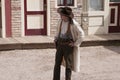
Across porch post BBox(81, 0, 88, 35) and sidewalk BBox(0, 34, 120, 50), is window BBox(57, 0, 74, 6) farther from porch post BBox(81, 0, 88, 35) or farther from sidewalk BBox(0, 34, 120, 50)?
sidewalk BBox(0, 34, 120, 50)

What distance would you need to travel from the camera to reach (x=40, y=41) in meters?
12.2

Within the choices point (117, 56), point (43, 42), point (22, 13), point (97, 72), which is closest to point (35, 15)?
point (22, 13)

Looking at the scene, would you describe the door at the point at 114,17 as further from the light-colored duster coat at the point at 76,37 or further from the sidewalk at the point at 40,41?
the light-colored duster coat at the point at 76,37

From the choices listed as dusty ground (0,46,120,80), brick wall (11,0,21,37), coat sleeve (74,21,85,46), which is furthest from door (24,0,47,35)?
coat sleeve (74,21,85,46)

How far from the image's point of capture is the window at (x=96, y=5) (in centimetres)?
1388

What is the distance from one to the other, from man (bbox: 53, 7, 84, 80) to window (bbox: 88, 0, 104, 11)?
6.56m

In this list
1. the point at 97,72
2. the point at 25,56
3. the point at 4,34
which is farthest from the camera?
the point at 4,34

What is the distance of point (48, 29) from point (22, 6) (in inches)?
49.3

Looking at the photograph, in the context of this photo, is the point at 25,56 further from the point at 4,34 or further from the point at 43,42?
the point at 4,34

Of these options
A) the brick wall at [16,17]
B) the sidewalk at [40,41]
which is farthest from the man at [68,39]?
the brick wall at [16,17]

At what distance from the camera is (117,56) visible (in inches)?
438

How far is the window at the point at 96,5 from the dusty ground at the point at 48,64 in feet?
6.55

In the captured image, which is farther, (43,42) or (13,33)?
(13,33)

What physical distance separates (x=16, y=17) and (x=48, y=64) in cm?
357
